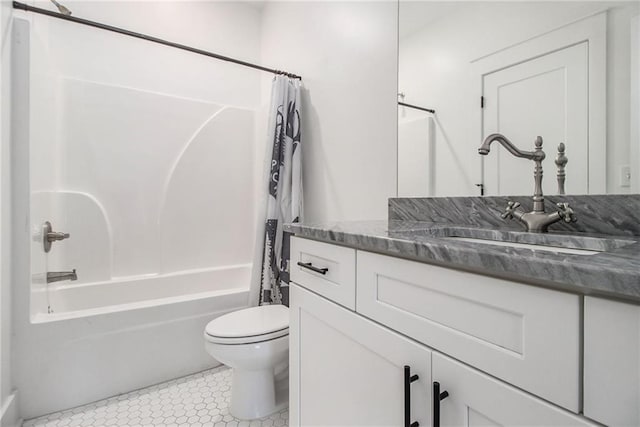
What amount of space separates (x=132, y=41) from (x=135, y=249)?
4.73 ft

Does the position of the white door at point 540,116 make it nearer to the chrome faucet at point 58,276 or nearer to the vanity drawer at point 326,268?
the vanity drawer at point 326,268

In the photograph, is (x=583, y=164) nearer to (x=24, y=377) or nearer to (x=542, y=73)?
(x=542, y=73)

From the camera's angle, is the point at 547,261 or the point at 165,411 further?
the point at 165,411

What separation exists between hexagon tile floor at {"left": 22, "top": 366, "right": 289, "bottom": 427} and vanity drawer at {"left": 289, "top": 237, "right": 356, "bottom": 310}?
2.78 feet

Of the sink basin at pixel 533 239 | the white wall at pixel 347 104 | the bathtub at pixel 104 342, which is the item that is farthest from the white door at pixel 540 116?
the bathtub at pixel 104 342

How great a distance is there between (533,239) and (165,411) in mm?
1668

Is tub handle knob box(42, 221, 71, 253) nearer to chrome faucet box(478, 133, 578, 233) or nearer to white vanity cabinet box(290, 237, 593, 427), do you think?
white vanity cabinet box(290, 237, 593, 427)

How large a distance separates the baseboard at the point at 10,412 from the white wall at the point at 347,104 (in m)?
1.59

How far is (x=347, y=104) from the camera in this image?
1650 millimetres

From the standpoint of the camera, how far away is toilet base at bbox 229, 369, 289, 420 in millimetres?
1435

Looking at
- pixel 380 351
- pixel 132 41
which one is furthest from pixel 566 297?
pixel 132 41

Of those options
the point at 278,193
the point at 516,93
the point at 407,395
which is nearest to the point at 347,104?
the point at 278,193

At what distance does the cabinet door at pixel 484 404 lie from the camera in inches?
17.0

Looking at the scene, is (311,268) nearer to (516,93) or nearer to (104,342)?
(516,93)
